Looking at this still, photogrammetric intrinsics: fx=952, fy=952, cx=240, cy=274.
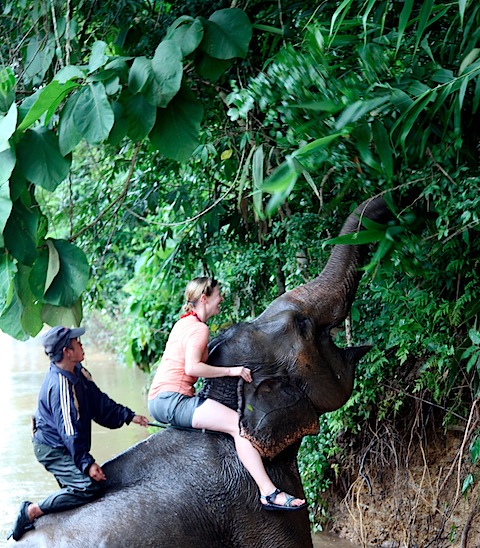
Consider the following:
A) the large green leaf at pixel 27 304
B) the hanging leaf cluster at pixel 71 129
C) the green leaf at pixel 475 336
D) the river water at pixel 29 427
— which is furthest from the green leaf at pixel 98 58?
the river water at pixel 29 427

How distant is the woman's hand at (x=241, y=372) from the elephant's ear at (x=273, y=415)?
0.05 meters

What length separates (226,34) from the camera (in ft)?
14.6

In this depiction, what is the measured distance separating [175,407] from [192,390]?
165 mm

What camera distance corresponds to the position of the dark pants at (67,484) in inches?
159

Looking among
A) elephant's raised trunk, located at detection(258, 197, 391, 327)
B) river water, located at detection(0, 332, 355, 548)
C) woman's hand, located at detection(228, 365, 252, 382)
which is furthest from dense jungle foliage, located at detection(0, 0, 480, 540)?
river water, located at detection(0, 332, 355, 548)

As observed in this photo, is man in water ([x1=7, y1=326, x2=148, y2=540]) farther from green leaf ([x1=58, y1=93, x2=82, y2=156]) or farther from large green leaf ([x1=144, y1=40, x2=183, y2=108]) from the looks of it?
large green leaf ([x1=144, y1=40, x2=183, y2=108])

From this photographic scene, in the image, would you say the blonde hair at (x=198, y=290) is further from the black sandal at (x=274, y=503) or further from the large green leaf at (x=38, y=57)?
the large green leaf at (x=38, y=57)

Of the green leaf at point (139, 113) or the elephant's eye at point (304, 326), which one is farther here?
the elephant's eye at point (304, 326)

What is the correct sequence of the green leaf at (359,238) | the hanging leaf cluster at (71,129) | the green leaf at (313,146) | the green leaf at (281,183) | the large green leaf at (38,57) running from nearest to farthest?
the green leaf at (281,183)
the green leaf at (313,146)
the green leaf at (359,238)
the hanging leaf cluster at (71,129)
the large green leaf at (38,57)

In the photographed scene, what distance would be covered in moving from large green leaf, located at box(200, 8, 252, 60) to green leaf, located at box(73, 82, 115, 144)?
0.62 meters

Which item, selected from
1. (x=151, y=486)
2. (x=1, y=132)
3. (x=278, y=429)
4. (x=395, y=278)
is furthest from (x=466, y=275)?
(x=1, y=132)

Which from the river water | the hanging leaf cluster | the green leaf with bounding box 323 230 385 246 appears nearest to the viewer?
the green leaf with bounding box 323 230 385 246

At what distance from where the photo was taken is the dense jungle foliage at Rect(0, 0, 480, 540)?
3.85 metres

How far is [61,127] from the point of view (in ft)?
13.7
